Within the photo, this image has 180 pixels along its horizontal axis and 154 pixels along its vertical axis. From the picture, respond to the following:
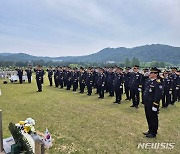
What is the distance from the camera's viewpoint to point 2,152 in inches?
165

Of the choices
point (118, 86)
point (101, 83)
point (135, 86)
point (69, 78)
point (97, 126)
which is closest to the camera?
point (97, 126)

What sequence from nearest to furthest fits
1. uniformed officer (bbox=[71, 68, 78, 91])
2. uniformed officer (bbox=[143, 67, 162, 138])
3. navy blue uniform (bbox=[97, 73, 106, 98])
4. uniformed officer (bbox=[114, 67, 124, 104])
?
uniformed officer (bbox=[143, 67, 162, 138])
uniformed officer (bbox=[114, 67, 124, 104])
navy blue uniform (bbox=[97, 73, 106, 98])
uniformed officer (bbox=[71, 68, 78, 91])

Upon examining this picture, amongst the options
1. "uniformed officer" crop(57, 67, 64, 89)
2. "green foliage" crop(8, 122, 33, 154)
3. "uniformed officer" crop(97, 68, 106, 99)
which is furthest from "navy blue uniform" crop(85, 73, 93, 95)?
"green foliage" crop(8, 122, 33, 154)

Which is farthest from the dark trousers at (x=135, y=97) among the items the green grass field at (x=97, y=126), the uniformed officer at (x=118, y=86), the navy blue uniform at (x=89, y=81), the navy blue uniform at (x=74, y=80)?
the navy blue uniform at (x=74, y=80)

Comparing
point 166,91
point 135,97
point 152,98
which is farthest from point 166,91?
point 152,98

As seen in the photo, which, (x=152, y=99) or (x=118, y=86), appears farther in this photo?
(x=118, y=86)

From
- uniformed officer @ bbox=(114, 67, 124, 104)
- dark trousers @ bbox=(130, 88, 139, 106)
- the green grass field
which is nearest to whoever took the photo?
the green grass field

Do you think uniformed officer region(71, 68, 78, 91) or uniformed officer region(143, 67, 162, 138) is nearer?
uniformed officer region(143, 67, 162, 138)

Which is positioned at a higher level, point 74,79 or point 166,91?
point 74,79

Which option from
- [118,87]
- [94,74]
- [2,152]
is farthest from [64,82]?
[2,152]

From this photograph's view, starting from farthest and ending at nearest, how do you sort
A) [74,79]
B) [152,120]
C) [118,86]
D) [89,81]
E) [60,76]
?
[60,76], [74,79], [89,81], [118,86], [152,120]

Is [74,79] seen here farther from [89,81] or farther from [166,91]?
[166,91]

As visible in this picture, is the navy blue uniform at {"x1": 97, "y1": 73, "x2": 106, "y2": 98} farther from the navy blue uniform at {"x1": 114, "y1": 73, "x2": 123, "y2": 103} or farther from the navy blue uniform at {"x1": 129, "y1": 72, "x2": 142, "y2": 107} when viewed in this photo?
the navy blue uniform at {"x1": 129, "y1": 72, "x2": 142, "y2": 107}

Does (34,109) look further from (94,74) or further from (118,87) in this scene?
(94,74)
